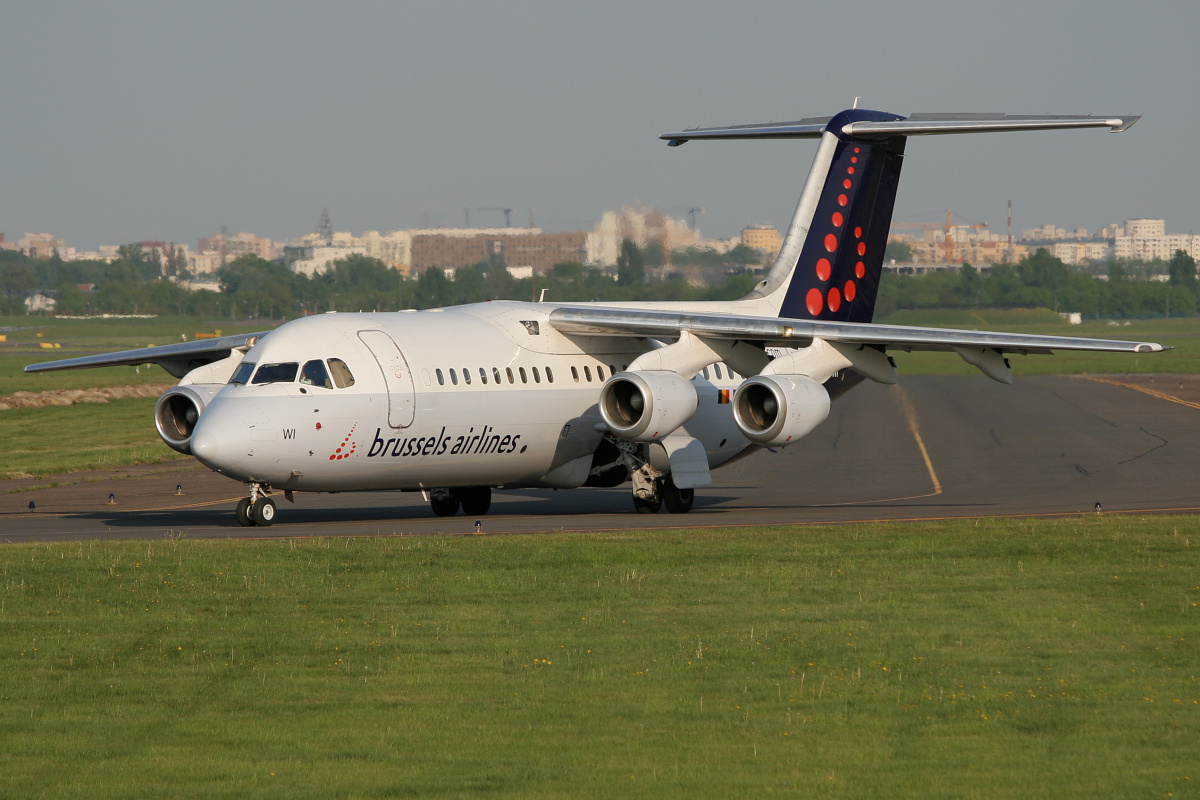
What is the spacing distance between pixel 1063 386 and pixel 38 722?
56324 mm

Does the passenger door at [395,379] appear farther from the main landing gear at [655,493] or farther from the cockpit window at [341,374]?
the main landing gear at [655,493]

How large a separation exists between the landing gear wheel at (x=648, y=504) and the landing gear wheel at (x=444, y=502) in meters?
3.15

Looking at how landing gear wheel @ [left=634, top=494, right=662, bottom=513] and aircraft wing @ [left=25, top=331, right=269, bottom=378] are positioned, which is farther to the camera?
aircraft wing @ [left=25, top=331, right=269, bottom=378]

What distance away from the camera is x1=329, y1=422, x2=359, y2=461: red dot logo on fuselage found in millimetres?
21703

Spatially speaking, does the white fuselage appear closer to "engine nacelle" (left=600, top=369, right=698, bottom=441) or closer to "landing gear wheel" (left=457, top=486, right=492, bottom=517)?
"landing gear wheel" (left=457, top=486, right=492, bottom=517)

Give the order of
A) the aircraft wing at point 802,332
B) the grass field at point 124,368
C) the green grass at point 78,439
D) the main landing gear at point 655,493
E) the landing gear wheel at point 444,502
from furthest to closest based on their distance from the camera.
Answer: the grass field at point 124,368 < the green grass at point 78,439 < the landing gear wheel at point 444,502 < the main landing gear at point 655,493 < the aircraft wing at point 802,332

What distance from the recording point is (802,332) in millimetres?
23750

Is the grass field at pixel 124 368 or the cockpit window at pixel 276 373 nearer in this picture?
the cockpit window at pixel 276 373

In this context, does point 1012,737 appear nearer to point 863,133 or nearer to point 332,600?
point 332,600

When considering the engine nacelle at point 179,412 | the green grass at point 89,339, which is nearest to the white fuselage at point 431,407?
the engine nacelle at point 179,412

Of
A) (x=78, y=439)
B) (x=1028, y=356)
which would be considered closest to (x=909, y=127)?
(x=78, y=439)

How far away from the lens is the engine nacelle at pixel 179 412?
76.9 feet

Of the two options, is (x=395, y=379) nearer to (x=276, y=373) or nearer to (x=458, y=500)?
(x=276, y=373)

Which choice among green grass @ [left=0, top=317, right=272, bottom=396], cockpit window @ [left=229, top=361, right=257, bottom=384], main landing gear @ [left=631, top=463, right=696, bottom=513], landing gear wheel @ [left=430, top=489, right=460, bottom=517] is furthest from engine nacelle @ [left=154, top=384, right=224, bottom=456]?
green grass @ [left=0, top=317, right=272, bottom=396]
